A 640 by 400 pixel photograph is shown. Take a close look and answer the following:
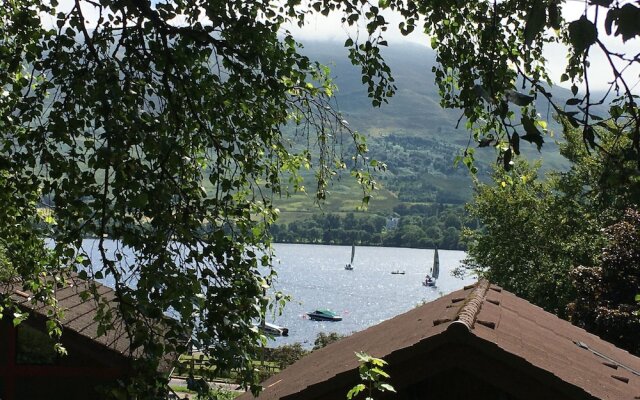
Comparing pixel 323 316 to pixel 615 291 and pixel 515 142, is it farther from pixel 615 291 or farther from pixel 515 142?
pixel 515 142

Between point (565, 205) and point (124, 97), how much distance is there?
39.7 metres

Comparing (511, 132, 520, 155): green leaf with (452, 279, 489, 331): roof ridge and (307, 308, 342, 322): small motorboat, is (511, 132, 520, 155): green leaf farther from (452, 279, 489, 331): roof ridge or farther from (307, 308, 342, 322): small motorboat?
(307, 308, 342, 322): small motorboat

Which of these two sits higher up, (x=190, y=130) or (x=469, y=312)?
(x=190, y=130)

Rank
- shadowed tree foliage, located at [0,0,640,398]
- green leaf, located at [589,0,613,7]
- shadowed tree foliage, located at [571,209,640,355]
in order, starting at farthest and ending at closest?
shadowed tree foliage, located at [571,209,640,355], shadowed tree foliage, located at [0,0,640,398], green leaf, located at [589,0,613,7]

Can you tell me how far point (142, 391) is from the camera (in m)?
4.74

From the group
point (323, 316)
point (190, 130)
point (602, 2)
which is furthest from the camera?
point (323, 316)

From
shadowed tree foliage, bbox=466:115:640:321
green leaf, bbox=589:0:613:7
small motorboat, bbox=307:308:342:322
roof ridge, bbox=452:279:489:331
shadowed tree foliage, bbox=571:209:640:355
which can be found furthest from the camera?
small motorboat, bbox=307:308:342:322

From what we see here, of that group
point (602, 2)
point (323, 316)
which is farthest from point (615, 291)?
point (323, 316)

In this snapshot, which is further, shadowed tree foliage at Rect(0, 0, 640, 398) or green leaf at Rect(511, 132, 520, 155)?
shadowed tree foliage at Rect(0, 0, 640, 398)

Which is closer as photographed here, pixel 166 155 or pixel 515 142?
pixel 515 142

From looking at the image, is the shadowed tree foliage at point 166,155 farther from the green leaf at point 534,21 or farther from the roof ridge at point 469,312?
the green leaf at point 534,21

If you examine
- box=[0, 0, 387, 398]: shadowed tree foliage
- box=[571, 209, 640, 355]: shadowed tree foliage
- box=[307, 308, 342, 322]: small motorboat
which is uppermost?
box=[0, 0, 387, 398]: shadowed tree foliage

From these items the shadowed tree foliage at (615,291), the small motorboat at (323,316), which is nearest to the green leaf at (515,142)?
the shadowed tree foliage at (615,291)

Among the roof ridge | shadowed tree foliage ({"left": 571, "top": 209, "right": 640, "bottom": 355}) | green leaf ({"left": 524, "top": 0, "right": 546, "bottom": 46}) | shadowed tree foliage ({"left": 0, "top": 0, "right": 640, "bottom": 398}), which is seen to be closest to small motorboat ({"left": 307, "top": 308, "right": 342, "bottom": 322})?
shadowed tree foliage ({"left": 571, "top": 209, "right": 640, "bottom": 355})
